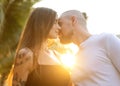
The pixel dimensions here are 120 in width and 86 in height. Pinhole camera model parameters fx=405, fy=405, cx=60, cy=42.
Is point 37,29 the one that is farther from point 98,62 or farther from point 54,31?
point 98,62

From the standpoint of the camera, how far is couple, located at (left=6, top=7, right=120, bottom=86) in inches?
150

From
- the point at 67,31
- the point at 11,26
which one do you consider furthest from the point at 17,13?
the point at 67,31

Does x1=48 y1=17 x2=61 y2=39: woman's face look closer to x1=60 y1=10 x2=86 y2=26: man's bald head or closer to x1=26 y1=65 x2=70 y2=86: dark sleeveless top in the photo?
x1=60 y1=10 x2=86 y2=26: man's bald head

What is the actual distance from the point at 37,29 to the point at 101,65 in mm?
751

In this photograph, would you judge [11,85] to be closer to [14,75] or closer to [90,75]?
[14,75]

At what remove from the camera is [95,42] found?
154 inches

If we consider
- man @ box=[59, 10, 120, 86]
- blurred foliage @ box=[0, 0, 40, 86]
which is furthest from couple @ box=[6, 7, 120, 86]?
blurred foliage @ box=[0, 0, 40, 86]

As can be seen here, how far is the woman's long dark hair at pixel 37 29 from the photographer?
403 cm

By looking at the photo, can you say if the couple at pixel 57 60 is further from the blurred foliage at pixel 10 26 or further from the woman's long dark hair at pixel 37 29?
the blurred foliage at pixel 10 26

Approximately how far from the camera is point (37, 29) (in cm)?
408

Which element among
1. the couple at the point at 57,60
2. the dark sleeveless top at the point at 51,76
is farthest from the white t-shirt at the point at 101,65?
the dark sleeveless top at the point at 51,76

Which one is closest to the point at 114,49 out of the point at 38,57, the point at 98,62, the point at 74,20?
the point at 98,62

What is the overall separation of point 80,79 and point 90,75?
102 mm

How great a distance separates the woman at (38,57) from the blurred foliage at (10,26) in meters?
12.4
